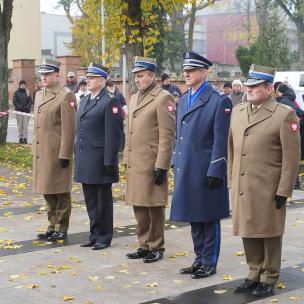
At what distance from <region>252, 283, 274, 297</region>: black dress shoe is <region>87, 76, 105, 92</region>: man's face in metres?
2.90

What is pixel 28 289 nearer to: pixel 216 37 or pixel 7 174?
pixel 7 174

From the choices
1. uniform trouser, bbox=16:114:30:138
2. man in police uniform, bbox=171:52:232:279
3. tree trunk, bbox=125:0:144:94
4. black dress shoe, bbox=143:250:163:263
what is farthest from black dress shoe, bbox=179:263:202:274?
uniform trouser, bbox=16:114:30:138

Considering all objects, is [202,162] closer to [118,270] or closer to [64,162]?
[118,270]

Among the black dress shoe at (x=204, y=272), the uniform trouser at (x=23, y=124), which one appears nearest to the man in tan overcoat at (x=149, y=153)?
the black dress shoe at (x=204, y=272)

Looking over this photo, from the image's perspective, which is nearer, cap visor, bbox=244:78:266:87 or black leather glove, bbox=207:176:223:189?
cap visor, bbox=244:78:266:87

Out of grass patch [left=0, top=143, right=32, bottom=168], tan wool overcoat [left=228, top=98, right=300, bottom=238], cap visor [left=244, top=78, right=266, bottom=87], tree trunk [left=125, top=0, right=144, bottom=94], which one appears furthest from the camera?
tree trunk [left=125, top=0, right=144, bottom=94]

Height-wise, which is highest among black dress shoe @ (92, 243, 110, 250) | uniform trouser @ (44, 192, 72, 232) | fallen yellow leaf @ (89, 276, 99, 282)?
uniform trouser @ (44, 192, 72, 232)

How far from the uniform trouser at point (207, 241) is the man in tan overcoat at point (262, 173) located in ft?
1.70

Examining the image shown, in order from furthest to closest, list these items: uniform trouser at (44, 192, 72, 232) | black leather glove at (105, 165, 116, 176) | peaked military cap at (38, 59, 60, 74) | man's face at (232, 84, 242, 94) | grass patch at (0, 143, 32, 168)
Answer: man's face at (232, 84, 242, 94) → grass patch at (0, 143, 32, 168) → uniform trouser at (44, 192, 72, 232) → peaked military cap at (38, 59, 60, 74) → black leather glove at (105, 165, 116, 176)

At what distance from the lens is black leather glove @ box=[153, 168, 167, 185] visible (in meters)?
7.25

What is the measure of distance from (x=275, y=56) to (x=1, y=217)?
2470cm

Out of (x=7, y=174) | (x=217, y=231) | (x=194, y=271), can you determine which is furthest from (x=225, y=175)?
(x=7, y=174)

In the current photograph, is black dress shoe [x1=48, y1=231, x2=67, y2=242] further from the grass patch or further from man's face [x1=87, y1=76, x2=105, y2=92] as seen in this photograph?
the grass patch

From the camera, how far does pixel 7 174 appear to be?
13.9 m
